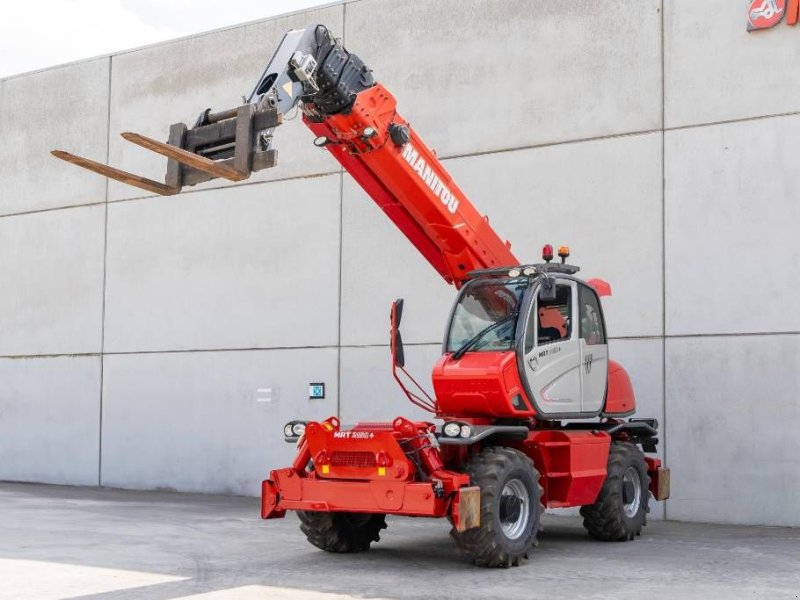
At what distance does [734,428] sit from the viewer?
14273mm

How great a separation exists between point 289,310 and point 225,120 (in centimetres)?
895

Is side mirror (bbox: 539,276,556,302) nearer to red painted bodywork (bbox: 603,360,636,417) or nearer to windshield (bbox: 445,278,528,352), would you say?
windshield (bbox: 445,278,528,352)

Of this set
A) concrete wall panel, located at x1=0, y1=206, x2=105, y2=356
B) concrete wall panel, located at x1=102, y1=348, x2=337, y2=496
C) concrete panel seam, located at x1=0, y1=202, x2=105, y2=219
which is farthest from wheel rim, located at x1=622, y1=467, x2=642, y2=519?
concrete panel seam, located at x1=0, y1=202, x2=105, y2=219

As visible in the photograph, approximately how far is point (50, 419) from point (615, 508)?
12.0 m

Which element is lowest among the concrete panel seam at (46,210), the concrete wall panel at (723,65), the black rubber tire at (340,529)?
the black rubber tire at (340,529)

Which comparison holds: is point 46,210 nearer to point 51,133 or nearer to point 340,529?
point 51,133

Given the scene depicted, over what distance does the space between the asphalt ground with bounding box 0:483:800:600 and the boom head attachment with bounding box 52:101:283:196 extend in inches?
130

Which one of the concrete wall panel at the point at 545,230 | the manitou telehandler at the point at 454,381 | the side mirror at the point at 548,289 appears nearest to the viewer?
the manitou telehandler at the point at 454,381

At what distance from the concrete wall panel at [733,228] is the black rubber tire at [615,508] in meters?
2.61

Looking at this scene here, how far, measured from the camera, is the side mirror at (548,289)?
11.3 meters

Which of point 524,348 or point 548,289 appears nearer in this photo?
point 524,348

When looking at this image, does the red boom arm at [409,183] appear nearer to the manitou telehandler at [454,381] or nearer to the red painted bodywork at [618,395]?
the manitou telehandler at [454,381]

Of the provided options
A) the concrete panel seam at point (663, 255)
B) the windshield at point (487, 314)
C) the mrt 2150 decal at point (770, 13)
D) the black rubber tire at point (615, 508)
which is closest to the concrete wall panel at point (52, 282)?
the concrete panel seam at point (663, 255)

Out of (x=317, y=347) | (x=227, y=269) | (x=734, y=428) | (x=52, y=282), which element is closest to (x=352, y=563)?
(x=734, y=428)
